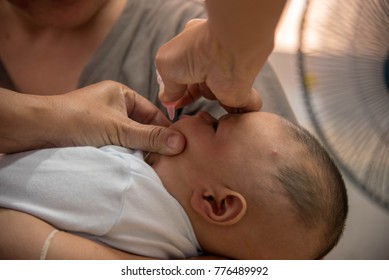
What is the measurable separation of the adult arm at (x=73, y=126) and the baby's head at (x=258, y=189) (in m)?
0.07

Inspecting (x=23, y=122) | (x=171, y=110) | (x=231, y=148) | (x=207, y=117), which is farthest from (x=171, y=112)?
(x=23, y=122)

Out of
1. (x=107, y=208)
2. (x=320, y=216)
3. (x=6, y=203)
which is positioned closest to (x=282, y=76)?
(x=320, y=216)

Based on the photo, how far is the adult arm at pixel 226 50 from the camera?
24.6 inches

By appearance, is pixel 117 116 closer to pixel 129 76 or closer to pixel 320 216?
pixel 129 76

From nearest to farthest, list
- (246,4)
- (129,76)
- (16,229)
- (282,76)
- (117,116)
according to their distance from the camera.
A: 1. (246,4)
2. (16,229)
3. (117,116)
4. (129,76)
5. (282,76)

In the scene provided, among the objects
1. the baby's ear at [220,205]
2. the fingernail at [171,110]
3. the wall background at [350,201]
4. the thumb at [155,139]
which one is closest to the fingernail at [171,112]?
the fingernail at [171,110]

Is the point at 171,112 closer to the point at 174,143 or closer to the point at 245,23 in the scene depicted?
the point at 174,143

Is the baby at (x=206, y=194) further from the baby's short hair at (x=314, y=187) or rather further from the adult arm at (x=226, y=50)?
the adult arm at (x=226, y=50)

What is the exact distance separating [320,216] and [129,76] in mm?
600

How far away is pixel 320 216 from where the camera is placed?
87 centimetres

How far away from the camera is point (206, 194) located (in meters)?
0.91

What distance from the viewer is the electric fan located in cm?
104

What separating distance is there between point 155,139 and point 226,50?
0.32 m

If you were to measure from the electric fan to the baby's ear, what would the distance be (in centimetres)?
32
